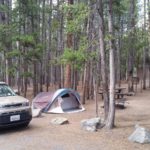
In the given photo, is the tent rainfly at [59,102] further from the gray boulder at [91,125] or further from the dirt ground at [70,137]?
→ the gray boulder at [91,125]

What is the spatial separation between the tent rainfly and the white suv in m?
3.75

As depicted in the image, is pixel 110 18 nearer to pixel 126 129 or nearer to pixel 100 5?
pixel 100 5

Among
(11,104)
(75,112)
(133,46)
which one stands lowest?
(75,112)

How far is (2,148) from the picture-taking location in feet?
27.7

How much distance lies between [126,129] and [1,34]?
1104cm

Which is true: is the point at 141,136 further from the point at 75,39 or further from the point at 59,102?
the point at 75,39

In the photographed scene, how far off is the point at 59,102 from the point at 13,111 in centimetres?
470

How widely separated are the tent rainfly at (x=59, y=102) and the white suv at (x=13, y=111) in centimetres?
375

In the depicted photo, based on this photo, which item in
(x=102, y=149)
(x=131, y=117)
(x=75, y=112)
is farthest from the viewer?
(x=75, y=112)

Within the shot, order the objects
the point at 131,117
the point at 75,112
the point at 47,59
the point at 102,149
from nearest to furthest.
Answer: the point at 102,149
the point at 131,117
the point at 75,112
the point at 47,59

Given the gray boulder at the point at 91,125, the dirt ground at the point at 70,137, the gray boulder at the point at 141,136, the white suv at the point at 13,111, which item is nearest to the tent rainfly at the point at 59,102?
the dirt ground at the point at 70,137

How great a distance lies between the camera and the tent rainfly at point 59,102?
14723 mm

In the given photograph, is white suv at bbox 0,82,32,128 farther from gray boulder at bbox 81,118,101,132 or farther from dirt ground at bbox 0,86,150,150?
gray boulder at bbox 81,118,101,132

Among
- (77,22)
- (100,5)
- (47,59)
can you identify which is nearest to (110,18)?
(100,5)
